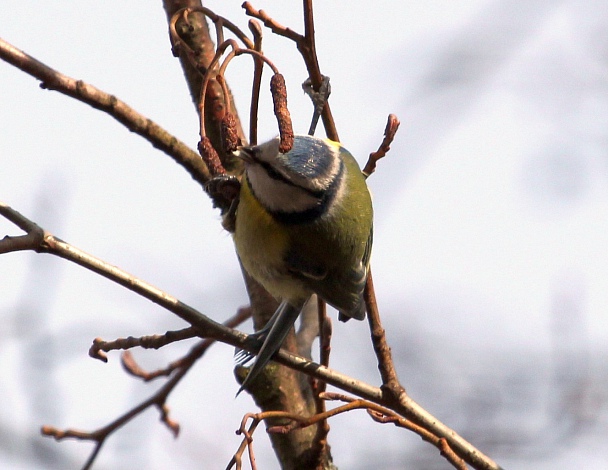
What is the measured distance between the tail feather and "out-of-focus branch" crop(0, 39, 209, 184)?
1.41 ft

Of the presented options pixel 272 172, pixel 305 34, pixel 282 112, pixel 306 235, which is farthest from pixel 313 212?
pixel 282 112

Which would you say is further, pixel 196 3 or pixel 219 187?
pixel 196 3

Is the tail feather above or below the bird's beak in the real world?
below

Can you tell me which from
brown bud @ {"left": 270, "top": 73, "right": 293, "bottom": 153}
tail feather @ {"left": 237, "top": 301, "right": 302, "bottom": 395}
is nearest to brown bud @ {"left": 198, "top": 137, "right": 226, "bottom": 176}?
brown bud @ {"left": 270, "top": 73, "right": 293, "bottom": 153}

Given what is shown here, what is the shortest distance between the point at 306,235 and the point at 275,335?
0.91 ft

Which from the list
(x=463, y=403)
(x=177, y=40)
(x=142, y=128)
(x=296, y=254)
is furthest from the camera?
(x=463, y=403)

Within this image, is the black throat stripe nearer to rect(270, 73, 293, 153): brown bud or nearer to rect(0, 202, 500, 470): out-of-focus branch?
rect(0, 202, 500, 470): out-of-focus branch

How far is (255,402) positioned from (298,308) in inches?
10.5

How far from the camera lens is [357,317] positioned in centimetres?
183

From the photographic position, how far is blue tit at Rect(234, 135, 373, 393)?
1748 millimetres

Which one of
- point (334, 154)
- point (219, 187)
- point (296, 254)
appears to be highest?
point (334, 154)

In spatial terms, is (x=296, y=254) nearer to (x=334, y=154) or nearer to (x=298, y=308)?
(x=298, y=308)

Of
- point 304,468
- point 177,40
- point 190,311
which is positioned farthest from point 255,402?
point 177,40

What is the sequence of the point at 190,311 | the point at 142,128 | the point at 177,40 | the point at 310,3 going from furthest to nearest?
the point at 142,128
the point at 177,40
the point at 310,3
the point at 190,311
